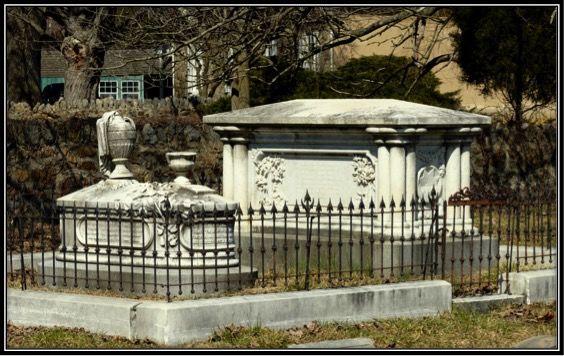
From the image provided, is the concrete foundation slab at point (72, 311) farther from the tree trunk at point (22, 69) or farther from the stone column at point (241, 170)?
the tree trunk at point (22, 69)

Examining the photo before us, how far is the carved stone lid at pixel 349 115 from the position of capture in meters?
13.6

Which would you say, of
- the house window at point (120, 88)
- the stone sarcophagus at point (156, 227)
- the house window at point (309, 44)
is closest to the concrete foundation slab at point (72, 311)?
the stone sarcophagus at point (156, 227)

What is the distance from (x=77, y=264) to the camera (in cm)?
1259

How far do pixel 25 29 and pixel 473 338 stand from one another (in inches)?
674

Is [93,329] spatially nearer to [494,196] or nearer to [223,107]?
[494,196]

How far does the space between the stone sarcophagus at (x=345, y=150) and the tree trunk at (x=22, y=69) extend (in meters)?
12.4

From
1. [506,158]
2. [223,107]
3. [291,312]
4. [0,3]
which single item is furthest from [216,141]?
[291,312]

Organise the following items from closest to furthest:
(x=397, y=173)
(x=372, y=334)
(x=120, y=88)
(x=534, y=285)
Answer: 1. (x=372, y=334)
2. (x=534, y=285)
3. (x=397, y=173)
4. (x=120, y=88)

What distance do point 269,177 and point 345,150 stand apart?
1.02 metres

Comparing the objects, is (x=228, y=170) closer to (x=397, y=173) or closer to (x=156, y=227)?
(x=397, y=173)

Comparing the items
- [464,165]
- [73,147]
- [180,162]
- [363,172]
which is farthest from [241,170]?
[73,147]

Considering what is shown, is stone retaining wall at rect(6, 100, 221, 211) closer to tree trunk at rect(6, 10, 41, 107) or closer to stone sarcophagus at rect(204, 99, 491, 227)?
stone sarcophagus at rect(204, 99, 491, 227)

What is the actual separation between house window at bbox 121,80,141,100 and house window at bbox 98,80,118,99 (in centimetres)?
24

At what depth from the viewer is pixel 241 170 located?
48.5ft
